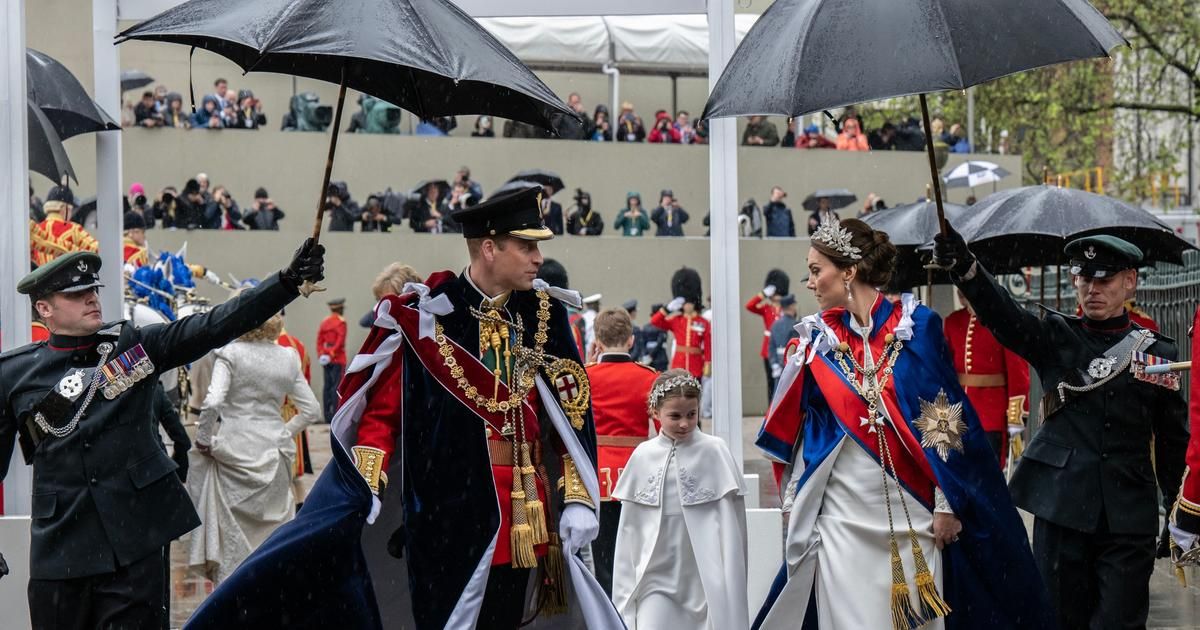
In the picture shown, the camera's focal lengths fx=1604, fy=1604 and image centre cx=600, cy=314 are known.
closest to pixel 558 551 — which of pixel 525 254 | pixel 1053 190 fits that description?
pixel 525 254

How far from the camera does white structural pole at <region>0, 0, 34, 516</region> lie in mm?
7492

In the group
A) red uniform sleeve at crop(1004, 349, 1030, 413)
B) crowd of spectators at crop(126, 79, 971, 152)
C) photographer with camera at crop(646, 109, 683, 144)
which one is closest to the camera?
red uniform sleeve at crop(1004, 349, 1030, 413)

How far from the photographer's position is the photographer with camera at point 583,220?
2544cm

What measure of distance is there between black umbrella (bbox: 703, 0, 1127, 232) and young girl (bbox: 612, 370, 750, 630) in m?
2.18

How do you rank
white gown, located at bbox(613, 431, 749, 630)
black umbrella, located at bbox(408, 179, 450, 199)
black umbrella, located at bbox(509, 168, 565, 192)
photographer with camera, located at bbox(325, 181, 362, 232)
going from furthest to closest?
black umbrella, located at bbox(408, 179, 450, 199) < photographer with camera, located at bbox(325, 181, 362, 232) < black umbrella, located at bbox(509, 168, 565, 192) < white gown, located at bbox(613, 431, 749, 630)

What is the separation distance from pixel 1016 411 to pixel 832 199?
17165 millimetres

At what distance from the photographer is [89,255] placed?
226 inches

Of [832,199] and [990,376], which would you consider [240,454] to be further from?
[832,199]

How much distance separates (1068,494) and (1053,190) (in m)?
2.56

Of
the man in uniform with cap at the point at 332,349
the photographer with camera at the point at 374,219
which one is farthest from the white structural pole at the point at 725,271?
the photographer with camera at the point at 374,219

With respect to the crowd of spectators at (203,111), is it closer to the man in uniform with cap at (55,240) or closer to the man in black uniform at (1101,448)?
the man in uniform with cap at (55,240)

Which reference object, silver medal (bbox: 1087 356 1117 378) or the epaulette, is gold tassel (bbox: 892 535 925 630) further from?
the epaulette

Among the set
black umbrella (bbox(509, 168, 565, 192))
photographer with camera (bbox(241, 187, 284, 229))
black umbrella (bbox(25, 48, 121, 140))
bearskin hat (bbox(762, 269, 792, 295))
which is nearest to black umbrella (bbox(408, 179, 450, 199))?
photographer with camera (bbox(241, 187, 284, 229))

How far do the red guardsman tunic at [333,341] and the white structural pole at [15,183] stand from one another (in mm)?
12671
